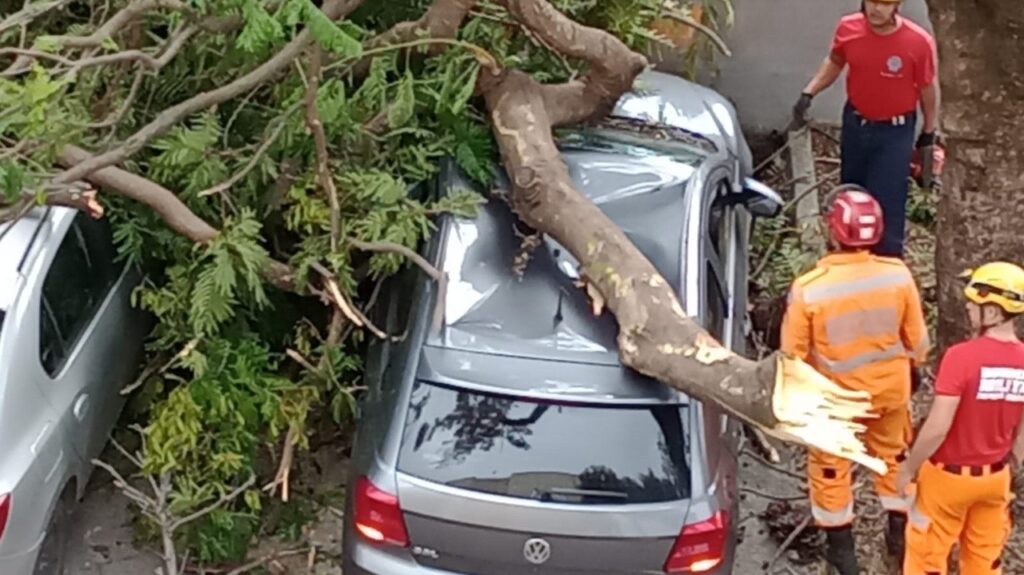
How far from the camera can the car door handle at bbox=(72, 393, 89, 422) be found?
6.13m

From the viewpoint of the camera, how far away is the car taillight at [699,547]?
531 centimetres

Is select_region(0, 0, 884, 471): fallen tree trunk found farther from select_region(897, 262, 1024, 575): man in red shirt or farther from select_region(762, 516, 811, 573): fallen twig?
select_region(762, 516, 811, 573): fallen twig

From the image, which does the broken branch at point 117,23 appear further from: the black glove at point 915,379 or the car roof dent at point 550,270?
the black glove at point 915,379

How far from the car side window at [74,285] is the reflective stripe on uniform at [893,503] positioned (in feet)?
11.6

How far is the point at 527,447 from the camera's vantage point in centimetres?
535

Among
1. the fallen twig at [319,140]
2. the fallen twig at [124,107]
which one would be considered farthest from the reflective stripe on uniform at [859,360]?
the fallen twig at [124,107]

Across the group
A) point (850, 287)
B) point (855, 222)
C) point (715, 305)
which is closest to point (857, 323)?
point (850, 287)

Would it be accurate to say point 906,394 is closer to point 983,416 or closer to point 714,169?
point 983,416

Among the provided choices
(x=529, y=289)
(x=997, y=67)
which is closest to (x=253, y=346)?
(x=529, y=289)

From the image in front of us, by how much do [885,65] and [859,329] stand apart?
248 cm

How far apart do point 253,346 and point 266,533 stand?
3.31 feet

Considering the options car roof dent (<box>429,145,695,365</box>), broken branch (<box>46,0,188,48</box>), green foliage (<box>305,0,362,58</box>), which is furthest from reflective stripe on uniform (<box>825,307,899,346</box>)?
broken branch (<box>46,0,188,48</box>)

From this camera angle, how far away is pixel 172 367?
21.2 ft

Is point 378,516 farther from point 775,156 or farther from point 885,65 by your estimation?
point 775,156
